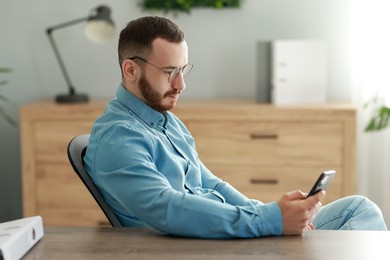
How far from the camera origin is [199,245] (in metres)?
1.82

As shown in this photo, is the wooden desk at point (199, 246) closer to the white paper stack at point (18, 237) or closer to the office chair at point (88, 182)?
the white paper stack at point (18, 237)

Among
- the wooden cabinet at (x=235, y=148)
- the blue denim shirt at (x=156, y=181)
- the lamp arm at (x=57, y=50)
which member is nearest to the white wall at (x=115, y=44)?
the lamp arm at (x=57, y=50)

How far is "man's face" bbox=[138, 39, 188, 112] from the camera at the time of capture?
221cm

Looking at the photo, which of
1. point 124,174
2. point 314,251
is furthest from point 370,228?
point 124,174

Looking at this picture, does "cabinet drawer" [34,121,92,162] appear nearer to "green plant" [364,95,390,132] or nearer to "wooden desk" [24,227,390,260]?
"green plant" [364,95,390,132]

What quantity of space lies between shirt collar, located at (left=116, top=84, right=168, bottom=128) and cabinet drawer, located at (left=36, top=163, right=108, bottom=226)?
204 centimetres

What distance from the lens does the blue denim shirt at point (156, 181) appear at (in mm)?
1893

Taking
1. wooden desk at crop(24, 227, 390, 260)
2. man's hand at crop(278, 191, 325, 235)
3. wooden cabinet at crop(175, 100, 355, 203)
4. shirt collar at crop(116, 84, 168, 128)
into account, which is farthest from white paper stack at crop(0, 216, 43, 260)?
wooden cabinet at crop(175, 100, 355, 203)

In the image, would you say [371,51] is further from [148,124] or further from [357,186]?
[148,124]

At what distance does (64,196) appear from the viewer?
423 cm

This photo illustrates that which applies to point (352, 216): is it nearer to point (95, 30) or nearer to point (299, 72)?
point (299, 72)

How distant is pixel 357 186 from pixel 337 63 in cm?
69

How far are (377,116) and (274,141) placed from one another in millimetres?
556

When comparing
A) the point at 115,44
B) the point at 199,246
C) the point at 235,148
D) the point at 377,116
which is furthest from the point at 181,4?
the point at 199,246
